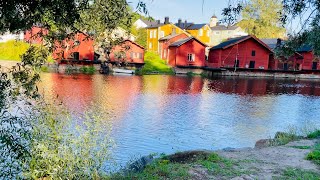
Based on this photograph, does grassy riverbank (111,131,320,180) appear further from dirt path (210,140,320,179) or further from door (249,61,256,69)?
door (249,61,256,69)

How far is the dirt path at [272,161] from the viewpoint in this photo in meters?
7.93

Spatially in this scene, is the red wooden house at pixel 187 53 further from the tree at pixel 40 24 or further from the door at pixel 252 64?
the tree at pixel 40 24

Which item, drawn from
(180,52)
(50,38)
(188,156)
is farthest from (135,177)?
(180,52)

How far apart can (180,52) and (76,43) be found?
2057 inches

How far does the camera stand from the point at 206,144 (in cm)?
1491

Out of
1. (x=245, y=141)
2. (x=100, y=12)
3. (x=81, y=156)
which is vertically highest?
(x=100, y=12)

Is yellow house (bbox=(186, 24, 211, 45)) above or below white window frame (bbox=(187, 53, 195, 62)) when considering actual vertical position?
above

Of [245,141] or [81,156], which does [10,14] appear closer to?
[81,156]

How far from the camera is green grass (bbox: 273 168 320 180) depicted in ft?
24.2

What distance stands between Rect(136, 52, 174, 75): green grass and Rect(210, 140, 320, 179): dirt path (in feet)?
145

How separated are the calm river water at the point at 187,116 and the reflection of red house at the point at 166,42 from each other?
29860mm

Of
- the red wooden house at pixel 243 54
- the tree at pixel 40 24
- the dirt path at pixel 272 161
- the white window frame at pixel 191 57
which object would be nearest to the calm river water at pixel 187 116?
the dirt path at pixel 272 161

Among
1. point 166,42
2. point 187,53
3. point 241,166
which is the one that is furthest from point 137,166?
point 166,42

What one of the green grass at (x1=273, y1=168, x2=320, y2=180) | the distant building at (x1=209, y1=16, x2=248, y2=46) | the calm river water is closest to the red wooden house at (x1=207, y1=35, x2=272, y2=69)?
the calm river water
